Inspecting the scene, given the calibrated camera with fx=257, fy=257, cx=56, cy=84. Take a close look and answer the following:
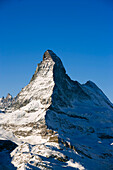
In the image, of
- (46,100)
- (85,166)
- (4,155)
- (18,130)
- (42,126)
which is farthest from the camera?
(46,100)

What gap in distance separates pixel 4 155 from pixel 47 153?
92.7 ft

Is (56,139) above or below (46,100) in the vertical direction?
below

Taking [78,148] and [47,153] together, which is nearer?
[47,153]

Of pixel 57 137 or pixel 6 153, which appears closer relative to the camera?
pixel 6 153

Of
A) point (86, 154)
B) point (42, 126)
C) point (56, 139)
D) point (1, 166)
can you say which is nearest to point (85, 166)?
point (86, 154)

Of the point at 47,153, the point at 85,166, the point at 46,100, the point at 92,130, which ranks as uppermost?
the point at 46,100

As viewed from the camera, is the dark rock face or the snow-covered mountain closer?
the snow-covered mountain

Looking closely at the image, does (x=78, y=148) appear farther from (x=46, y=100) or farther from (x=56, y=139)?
(x=46, y=100)

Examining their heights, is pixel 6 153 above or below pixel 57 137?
below

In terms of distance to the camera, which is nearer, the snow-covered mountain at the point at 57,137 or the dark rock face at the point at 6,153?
the snow-covered mountain at the point at 57,137

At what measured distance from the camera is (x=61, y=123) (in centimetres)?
17588

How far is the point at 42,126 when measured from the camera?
168625 mm

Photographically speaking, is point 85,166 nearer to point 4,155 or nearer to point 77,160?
point 77,160

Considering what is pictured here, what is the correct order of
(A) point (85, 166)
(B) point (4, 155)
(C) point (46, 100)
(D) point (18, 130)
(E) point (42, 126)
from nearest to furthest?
(A) point (85, 166), (B) point (4, 155), (E) point (42, 126), (D) point (18, 130), (C) point (46, 100)
